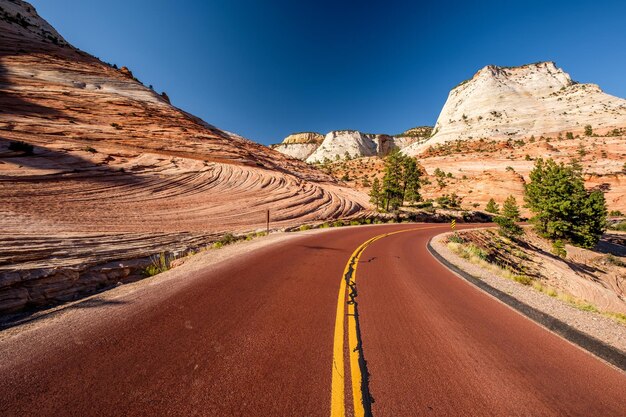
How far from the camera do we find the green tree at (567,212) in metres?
27.1

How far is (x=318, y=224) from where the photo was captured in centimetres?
2088

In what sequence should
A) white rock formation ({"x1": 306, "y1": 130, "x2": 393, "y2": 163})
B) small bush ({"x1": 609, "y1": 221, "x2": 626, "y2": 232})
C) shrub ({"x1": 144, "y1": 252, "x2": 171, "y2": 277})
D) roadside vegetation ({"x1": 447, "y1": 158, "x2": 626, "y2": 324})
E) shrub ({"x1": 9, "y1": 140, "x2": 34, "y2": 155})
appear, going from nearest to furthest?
shrub ({"x1": 144, "y1": 252, "x2": 171, "y2": 277}) < shrub ({"x1": 9, "y1": 140, "x2": 34, "y2": 155}) < roadside vegetation ({"x1": 447, "y1": 158, "x2": 626, "y2": 324}) < small bush ({"x1": 609, "y1": 221, "x2": 626, "y2": 232}) < white rock formation ({"x1": 306, "y1": 130, "x2": 393, "y2": 163})

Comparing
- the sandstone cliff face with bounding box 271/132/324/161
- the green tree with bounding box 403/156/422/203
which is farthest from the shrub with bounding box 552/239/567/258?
the sandstone cliff face with bounding box 271/132/324/161

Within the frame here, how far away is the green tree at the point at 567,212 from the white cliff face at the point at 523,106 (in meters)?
57.6

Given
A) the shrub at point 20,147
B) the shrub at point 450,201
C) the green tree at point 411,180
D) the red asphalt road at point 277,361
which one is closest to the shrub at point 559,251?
the shrub at point 450,201

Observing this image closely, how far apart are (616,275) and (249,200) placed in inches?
1285

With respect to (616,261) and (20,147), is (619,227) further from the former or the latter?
(20,147)

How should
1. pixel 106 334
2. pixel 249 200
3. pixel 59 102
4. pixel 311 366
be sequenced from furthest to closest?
pixel 59 102 → pixel 249 200 → pixel 106 334 → pixel 311 366

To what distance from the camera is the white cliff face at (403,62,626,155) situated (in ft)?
238

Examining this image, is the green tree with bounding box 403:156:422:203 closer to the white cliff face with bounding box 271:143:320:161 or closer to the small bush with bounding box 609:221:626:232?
the small bush with bounding box 609:221:626:232

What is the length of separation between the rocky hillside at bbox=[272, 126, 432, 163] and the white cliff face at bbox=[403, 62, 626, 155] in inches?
838

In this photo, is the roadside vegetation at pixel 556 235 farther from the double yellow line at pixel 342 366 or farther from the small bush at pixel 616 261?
the double yellow line at pixel 342 366

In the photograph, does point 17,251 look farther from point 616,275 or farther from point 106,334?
point 616,275

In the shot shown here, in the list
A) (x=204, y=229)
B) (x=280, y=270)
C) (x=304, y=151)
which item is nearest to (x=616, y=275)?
(x=280, y=270)
